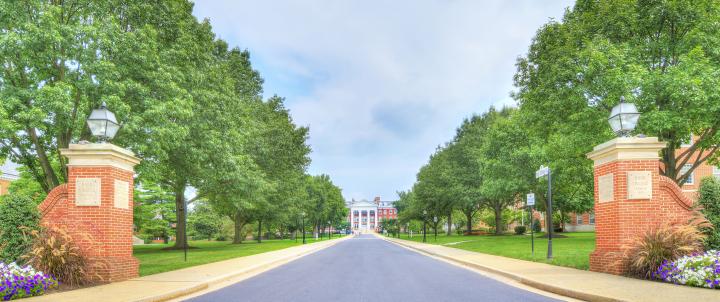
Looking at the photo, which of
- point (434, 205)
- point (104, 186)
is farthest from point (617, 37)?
point (434, 205)

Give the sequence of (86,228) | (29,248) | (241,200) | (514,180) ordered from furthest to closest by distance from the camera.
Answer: (514,180) < (241,200) < (86,228) < (29,248)

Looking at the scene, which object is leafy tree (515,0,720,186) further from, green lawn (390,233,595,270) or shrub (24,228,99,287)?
shrub (24,228,99,287)

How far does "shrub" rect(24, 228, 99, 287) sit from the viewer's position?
10.6m

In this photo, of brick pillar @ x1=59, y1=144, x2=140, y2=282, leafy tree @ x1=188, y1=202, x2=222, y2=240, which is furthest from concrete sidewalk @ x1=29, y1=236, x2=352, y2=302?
leafy tree @ x1=188, y1=202, x2=222, y2=240

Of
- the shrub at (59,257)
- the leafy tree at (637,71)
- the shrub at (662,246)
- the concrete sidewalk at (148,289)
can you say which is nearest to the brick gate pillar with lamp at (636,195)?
the shrub at (662,246)

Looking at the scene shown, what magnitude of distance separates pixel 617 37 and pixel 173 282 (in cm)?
2065

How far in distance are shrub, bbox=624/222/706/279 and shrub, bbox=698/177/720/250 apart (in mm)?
322

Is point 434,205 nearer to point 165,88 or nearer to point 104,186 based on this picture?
point 165,88

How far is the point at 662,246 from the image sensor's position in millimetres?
10578

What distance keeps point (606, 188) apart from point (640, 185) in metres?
0.90

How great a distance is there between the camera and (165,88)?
65.2ft

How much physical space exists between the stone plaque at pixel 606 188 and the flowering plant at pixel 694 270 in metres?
2.18

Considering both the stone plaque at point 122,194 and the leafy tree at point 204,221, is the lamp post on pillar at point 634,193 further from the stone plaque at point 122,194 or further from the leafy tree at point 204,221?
the leafy tree at point 204,221

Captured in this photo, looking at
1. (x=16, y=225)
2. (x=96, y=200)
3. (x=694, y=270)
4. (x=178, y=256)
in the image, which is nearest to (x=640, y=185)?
(x=694, y=270)
